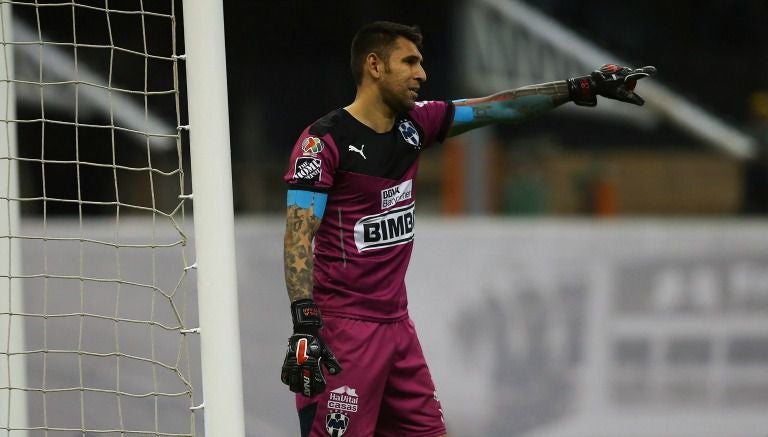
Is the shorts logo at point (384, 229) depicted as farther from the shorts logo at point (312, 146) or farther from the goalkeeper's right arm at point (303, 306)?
the shorts logo at point (312, 146)

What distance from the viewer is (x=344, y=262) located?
12.2 ft

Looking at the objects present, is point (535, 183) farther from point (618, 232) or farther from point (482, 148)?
point (618, 232)

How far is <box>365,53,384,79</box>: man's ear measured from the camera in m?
3.71

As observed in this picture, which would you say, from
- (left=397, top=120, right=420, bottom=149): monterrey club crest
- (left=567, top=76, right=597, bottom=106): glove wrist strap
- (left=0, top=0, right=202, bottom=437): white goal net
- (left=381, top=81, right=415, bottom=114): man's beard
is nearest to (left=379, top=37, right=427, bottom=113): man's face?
(left=381, top=81, right=415, bottom=114): man's beard

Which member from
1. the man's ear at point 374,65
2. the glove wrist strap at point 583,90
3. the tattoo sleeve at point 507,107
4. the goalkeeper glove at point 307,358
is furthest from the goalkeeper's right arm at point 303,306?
the glove wrist strap at point 583,90

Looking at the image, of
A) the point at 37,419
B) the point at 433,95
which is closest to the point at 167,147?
the point at 433,95

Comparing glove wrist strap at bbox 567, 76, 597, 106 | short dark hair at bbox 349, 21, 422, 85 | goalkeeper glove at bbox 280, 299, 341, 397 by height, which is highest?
short dark hair at bbox 349, 21, 422, 85

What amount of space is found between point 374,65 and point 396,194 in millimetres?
464

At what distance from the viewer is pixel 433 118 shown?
398 centimetres

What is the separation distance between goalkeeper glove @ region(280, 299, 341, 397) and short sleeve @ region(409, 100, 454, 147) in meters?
0.91

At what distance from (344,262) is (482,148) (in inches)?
210

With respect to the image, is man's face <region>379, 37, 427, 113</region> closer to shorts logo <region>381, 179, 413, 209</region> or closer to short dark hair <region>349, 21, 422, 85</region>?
short dark hair <region>349, 21, 422, 85</region>

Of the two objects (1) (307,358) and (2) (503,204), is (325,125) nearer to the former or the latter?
(1) (307,358)

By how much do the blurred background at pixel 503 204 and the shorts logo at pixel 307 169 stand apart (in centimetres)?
39
